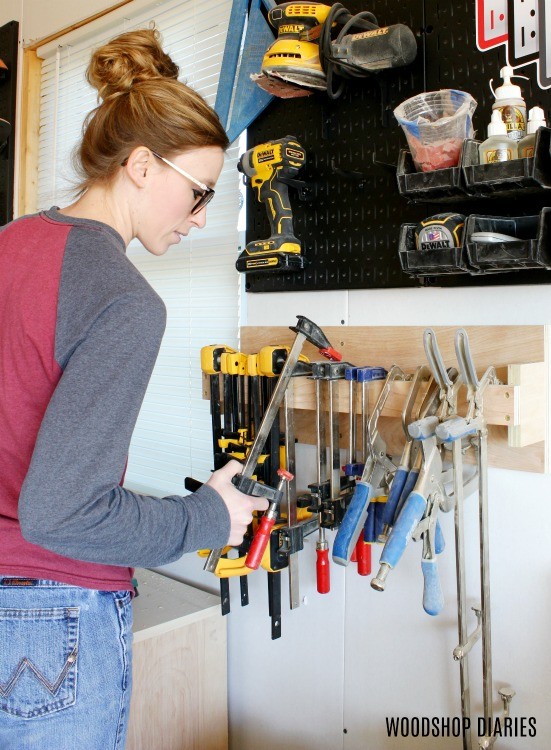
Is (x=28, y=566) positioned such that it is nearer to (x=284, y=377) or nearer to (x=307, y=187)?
(x=284, y=377)

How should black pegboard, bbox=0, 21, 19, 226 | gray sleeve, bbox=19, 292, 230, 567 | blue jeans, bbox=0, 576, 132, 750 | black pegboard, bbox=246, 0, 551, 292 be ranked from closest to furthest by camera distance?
gray sleeve, bbox=19, 292, 230, 567 → blue jeans, bbox=0, 576, 132, 750 → black pegboard, bbox=246, 0, 551, 292 → black pegboard, bbox=0, 21, 19, 226

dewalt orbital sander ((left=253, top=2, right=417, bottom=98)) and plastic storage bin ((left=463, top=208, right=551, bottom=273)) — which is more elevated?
dewalt orbital sander ((left=253, top=2, right=417, bottom=98))

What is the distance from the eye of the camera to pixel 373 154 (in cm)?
147

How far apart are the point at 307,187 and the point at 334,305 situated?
0.90 ft

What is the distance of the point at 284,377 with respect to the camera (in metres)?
1.30

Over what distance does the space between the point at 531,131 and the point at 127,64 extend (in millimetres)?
642

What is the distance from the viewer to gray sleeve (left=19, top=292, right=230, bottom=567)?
0.75m

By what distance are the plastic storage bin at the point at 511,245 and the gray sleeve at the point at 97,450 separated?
590 mm


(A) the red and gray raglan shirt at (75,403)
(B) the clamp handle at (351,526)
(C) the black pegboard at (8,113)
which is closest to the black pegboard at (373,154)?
(B) the clamp handle at (351,526)

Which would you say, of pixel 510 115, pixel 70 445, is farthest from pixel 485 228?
pixel 70 445

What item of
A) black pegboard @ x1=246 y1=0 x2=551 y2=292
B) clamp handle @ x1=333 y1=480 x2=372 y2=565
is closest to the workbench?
clamp handle @ x1=333 y1=480 x2=372 y2=565

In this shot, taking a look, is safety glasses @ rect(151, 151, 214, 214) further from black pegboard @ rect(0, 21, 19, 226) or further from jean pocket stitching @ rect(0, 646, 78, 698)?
black pegboard @ rect(0, 21, 19, 226)

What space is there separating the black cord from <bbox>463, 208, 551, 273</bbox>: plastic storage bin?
1.49ft

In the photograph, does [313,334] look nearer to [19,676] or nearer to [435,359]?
[435,359]
